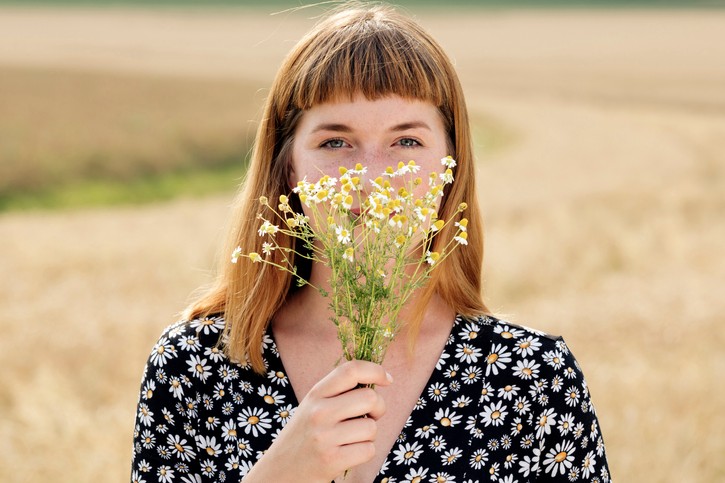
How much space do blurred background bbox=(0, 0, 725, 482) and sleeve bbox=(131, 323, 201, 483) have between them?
90cm

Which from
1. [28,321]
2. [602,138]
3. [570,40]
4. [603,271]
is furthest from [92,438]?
[570,40]

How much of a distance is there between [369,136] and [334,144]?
101 millimetres

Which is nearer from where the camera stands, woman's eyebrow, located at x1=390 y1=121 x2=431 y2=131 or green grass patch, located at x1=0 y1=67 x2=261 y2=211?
woman's eyebrow, located at x1=390 y1=121 x2=431 y2=131

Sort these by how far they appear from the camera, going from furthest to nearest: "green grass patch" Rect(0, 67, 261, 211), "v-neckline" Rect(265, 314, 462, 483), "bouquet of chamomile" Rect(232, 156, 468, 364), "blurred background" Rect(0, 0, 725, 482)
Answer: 1. "green grass patch" Rect(0, 67, 261, 211)
2. "blurred background" Rect(0, 0, 725, 482)
3. "v-neckline" Rect(265, 314, 462, 483)
4. "bouquet of chamomile" Rect(232, 156, 468, 364)

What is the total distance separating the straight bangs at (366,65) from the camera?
238cm

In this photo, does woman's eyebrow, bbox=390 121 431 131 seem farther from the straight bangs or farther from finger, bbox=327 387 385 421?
finger, bbox=327 387 385 421

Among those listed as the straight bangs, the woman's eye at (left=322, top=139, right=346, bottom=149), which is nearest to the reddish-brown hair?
the straight bangs

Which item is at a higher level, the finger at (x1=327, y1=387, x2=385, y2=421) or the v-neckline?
the v-neckline

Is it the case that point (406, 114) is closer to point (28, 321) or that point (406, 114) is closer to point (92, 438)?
point (92, 438)

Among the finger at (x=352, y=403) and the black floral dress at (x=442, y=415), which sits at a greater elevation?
the black floral dress at (x=442, y=415)

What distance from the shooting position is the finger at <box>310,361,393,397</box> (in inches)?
75.1

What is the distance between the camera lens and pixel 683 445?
5781 millimetres

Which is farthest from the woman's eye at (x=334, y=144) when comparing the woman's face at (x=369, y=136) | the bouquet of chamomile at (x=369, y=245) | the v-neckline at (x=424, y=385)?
the v-neckline at (x=424, y=385)

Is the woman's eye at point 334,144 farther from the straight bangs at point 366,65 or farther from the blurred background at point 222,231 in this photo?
the blurred background at point 222,231
